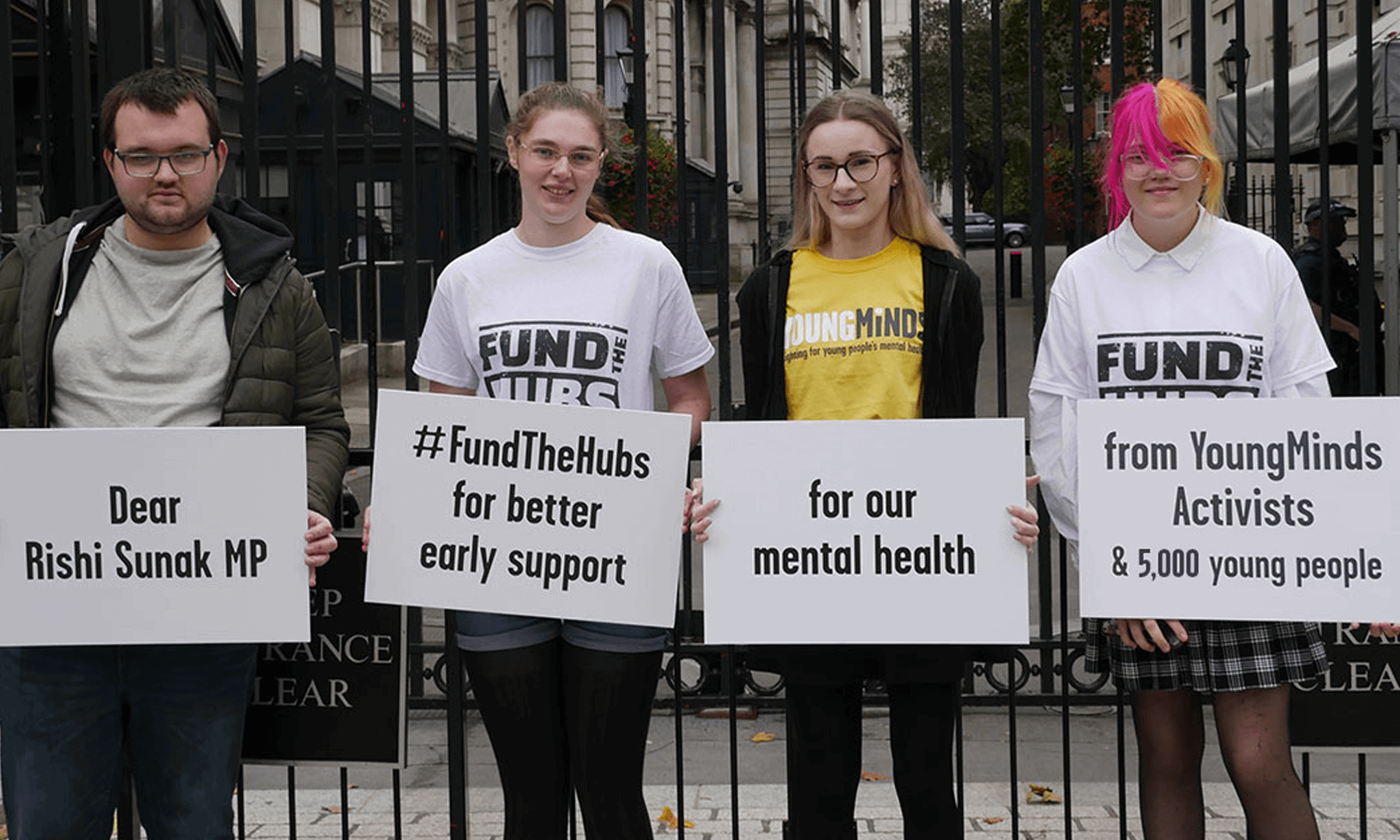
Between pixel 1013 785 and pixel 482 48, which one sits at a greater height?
pixel 482 48

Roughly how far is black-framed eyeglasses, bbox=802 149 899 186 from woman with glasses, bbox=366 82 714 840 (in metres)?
0.38

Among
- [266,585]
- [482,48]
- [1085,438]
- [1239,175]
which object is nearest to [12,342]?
[266,585]

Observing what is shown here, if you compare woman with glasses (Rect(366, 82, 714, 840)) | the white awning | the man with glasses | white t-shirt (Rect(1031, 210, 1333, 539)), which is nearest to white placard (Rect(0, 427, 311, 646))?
the man with glasses

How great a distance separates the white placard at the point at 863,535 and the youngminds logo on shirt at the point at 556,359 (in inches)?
10.2

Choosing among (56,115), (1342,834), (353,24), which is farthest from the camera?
(353,24)

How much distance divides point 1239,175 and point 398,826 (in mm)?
2804

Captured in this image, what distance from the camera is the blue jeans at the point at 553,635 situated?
3.17 metres

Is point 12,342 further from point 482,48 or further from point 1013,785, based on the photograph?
point 1013,785

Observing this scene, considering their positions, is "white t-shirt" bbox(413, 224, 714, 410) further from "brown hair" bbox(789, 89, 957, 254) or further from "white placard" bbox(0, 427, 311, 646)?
"white placard" bbox(0, 427, 311, 646)

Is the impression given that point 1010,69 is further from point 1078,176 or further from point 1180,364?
point 1180,364

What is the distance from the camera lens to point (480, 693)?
3.17 m

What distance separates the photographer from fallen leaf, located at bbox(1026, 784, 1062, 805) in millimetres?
4984

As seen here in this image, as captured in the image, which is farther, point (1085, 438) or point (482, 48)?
point (482, 48)

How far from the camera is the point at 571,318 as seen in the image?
314 cm
